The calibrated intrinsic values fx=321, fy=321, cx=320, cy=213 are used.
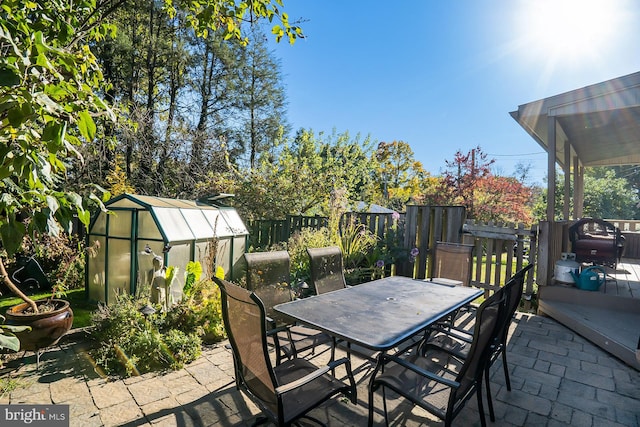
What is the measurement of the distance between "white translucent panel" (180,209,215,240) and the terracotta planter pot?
1.82 metres

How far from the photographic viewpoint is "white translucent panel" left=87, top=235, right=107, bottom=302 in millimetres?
4492

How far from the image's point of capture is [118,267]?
172 inches

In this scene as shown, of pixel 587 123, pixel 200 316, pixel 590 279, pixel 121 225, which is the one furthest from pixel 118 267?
pixel 587 123

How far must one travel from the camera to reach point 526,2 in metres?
5.26

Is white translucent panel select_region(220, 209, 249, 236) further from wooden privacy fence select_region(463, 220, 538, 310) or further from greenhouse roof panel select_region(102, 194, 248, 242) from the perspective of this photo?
wooden privacy fence select_region(463, 220, 538, 310)

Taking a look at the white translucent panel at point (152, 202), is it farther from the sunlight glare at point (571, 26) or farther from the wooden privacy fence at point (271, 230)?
the sunlight glare at point (571, 26)

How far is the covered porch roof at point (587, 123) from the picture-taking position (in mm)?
4445

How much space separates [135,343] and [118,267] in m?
1.81

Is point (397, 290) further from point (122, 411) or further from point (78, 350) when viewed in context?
point (78, 350)

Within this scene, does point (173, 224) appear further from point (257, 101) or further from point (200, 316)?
point (257, 101)

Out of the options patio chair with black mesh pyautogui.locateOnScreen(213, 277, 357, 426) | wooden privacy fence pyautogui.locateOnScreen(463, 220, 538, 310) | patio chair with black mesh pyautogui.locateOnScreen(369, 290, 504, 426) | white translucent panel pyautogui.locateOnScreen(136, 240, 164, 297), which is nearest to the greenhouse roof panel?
white translucent panel pyautogui.locateOnScreen(136, 240, 164, 297)

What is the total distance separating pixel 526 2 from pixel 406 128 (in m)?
14.5

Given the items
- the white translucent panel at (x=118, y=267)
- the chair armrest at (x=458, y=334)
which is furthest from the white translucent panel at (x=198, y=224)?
the chair armrest at (x=458, y=334)

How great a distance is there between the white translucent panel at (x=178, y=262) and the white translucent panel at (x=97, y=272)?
1071mm
